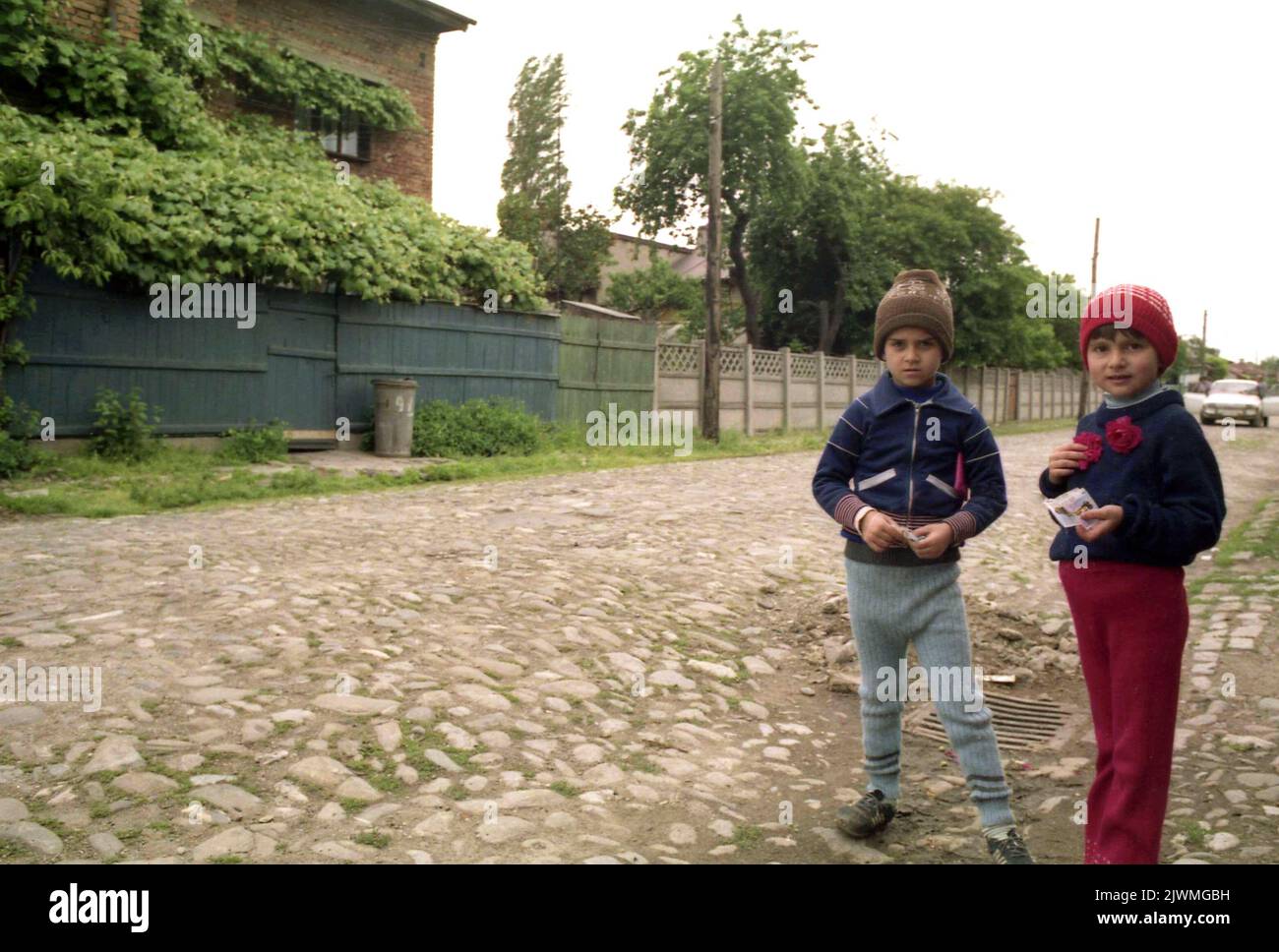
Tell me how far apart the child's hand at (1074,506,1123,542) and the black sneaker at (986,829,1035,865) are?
3.17 feet

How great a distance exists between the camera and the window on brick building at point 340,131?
19734 millimetres

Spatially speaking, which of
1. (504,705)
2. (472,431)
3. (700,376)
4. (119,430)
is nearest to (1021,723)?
(504,705)

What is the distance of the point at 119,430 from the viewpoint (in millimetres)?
12516

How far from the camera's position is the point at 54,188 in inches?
445

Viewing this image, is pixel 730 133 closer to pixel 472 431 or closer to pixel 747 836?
Result: pixel 472 431

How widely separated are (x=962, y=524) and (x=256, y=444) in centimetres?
1186

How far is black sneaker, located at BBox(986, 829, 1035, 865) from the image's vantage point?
322 cm

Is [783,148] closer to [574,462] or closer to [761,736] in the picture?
[574,462]

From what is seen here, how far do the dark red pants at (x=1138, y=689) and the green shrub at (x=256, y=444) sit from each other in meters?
12.1

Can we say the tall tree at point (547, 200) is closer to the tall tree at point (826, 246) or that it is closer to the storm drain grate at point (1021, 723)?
the tall tree at point (826, 246)

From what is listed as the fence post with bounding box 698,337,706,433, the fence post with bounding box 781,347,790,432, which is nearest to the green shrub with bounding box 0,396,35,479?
the fence post with bounding box 698,337,706,433
